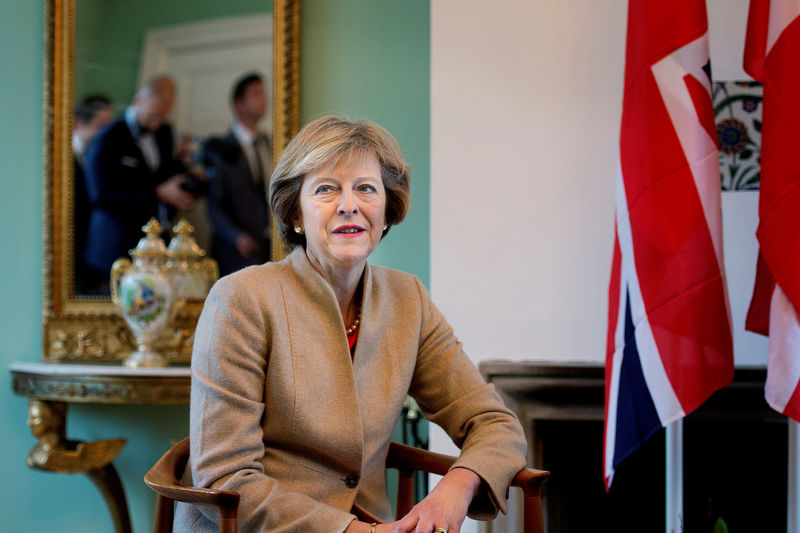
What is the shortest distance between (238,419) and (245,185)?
1651 mm

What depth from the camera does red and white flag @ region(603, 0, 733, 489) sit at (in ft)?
6.66

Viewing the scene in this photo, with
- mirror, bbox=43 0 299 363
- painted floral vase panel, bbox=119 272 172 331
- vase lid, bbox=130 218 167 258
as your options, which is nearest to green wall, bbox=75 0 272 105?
mirror, bbox=43 0 299 363

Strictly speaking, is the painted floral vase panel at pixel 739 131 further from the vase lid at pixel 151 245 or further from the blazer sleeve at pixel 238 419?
the vase lid at pixel 151 245

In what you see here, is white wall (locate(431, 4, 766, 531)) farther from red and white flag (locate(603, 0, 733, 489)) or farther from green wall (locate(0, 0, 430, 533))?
green wall (locate(0, 0, 430, 533))

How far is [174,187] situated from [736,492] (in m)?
2.23

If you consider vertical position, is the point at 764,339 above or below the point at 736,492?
above

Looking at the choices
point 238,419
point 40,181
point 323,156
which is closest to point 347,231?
point 323,156

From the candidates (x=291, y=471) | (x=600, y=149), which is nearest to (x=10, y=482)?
(x=291, y=471)

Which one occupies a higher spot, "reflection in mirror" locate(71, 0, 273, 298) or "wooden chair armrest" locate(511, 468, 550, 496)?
"reflection in mirror" locate(71, 0, 273, 298)

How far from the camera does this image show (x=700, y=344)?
6.64 ft

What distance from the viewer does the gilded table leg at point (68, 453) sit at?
9.20ft

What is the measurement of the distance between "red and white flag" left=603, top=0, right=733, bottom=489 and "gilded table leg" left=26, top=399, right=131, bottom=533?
177 cm

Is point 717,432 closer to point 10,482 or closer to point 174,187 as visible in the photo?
point 174,187

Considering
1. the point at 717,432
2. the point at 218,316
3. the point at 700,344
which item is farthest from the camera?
the point at 717,432
